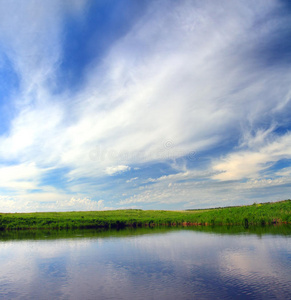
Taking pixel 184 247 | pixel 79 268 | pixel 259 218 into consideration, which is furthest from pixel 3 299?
pixel 259 218

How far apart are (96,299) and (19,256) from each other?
63.3 feet

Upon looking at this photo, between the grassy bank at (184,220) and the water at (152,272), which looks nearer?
the water at (152,272)

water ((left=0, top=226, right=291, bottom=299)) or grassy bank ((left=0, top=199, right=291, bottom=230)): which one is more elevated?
grassy bank ((left=0, top=199, right=291, bottom=230))

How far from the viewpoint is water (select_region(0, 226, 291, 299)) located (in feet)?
53.3

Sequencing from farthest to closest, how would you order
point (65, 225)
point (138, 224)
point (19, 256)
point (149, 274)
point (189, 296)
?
point (138, 224), point (65, 225), point (19, 256), point (149, 274), point (189, 296)

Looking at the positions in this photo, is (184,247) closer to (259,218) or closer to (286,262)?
(286,262)

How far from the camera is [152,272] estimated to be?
21.2m

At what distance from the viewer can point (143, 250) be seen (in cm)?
3166

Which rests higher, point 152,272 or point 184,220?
point 184,220

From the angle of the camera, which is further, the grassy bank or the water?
the grassy bank

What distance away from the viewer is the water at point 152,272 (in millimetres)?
16234

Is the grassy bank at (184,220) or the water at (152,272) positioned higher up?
the grassy bank at (184,220)

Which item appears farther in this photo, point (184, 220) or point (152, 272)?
point (184, 220)

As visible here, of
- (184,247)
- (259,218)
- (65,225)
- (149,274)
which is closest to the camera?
(149,274)
